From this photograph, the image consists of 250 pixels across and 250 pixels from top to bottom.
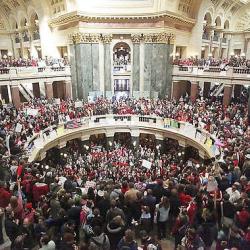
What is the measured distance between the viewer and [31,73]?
26.5m

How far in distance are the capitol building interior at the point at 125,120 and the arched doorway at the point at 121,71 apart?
4.3 inches

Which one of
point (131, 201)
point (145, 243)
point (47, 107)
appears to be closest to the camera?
point (145, 243)

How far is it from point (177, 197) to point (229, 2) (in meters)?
33.9

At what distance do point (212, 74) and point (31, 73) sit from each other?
55.1 ft

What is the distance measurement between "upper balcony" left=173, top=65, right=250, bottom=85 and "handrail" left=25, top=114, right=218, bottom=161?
6391 millimetres

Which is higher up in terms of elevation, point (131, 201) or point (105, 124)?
point (131, 201)

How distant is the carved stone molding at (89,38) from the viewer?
2756 cm

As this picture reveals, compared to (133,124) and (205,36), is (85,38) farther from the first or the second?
(205,36)

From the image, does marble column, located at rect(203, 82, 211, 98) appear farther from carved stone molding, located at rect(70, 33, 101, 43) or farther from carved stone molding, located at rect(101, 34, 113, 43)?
carved stone molding, located at rect(70, 33, 101, 43)

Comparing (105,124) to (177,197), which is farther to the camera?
(105,124)

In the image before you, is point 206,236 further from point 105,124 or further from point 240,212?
point 105,124

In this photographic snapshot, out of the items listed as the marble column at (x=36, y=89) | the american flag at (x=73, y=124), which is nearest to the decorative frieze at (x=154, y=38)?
the american flag at (x=73, y=124)

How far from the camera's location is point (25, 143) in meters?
17.8

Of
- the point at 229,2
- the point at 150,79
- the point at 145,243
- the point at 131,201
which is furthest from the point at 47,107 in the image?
the point at 229,2
